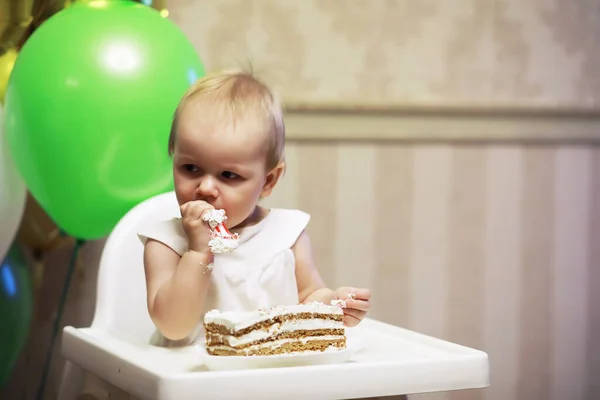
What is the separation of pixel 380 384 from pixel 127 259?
0.54m

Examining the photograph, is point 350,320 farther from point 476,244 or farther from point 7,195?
point 476,244

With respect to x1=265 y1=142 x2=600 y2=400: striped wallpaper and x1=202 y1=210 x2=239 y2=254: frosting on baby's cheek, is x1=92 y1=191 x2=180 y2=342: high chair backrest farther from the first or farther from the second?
x1=265 y1=142 x2=600 y2=400: striped wallpaper

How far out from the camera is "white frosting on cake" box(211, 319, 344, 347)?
0.96 meters

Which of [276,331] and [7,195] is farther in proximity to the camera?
[7,195]

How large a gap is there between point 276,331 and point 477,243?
1304 millimetres

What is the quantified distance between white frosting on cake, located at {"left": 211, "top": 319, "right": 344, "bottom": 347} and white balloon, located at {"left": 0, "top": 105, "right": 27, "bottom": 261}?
66 centimetres

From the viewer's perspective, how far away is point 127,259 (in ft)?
4.43

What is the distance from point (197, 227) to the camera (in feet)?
3.53

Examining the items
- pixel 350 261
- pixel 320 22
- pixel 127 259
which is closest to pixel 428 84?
pixel 320 22

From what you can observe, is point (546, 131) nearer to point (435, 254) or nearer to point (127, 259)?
point (435, 254)

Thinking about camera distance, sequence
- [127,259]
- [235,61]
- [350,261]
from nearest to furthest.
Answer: [127,259] < [235,61] < [350,261]

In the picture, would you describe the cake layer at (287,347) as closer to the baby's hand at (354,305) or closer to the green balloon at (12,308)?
the baby's hand at (354,305)

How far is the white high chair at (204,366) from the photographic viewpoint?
0.90m

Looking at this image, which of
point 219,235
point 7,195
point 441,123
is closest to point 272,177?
point 219,235
